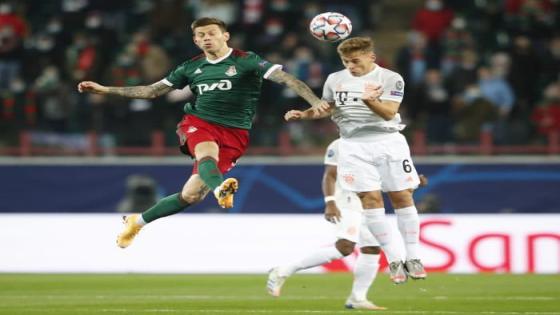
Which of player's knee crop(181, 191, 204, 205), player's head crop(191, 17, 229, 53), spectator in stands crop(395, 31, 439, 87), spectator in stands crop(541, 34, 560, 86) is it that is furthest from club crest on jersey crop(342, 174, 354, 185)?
spectator in stands crop(541, 34, 560, 86)

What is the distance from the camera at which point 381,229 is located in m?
11.2

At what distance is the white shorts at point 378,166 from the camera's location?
11.2m

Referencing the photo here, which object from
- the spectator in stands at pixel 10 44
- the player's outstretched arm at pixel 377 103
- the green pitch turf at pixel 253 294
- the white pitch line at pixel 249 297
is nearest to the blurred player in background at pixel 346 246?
the green pitch turf at pixel 253 294

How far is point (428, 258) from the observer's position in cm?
1762

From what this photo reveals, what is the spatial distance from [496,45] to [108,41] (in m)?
6.74

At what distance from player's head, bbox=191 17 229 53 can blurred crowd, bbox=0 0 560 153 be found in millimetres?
8769

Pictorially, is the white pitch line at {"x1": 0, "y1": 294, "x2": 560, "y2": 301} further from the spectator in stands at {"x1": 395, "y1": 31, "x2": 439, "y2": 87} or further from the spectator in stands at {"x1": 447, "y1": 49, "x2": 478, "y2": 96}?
the spectator in stands at {"x1": 395, "y1": 31, "x2": 439, "y2": 87}

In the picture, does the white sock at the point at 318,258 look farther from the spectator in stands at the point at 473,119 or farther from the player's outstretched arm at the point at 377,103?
the spectator in stands at the point at 473,119

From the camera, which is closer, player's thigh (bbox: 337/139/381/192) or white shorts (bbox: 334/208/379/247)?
player's thigh (bbox: 337/139/381/192)

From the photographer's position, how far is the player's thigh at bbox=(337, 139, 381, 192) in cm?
1123

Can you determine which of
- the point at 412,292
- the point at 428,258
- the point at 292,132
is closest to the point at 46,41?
the point at 292,132

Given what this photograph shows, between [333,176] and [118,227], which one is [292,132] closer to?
[118,227]

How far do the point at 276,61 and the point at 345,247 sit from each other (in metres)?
9.62

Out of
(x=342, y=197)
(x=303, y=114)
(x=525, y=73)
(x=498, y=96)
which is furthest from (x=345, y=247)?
(x=525, y=73)
